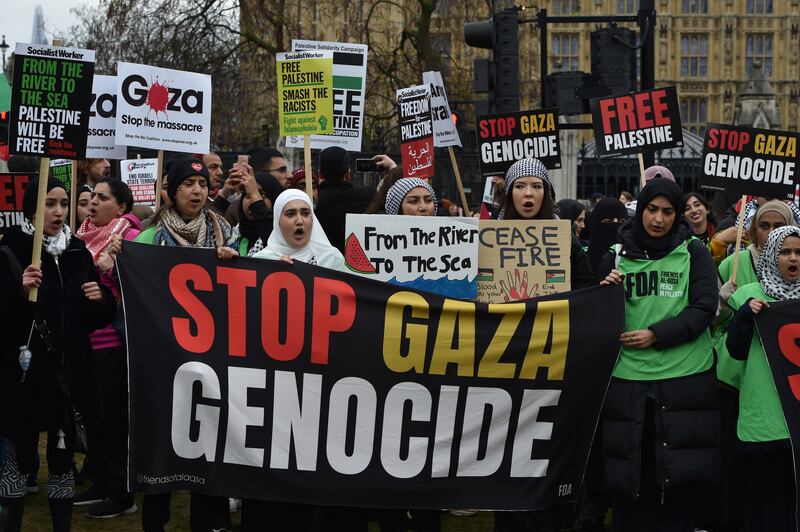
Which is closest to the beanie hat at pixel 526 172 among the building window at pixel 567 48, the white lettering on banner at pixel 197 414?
the white lettering on banner at pixel 197 414

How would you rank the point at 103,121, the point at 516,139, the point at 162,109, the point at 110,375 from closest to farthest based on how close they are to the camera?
the point at 110,375 → the point at 162,109 → the point at 516,139 → the point at 103,121

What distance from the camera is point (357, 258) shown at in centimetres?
686

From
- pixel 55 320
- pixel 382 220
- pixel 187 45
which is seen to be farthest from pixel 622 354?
pixel 187 45

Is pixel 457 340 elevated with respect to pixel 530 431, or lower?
elevated

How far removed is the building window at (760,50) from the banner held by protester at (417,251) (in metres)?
77.0

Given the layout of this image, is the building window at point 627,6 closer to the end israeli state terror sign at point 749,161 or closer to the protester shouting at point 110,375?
the end israeli state terror sign at point 749,161

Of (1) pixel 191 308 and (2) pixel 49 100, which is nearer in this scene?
(1) pixel 191 308

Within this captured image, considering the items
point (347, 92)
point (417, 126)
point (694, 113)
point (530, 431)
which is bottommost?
point (530, 431)

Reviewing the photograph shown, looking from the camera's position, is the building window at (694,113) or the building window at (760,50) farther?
the building window at (760,50)

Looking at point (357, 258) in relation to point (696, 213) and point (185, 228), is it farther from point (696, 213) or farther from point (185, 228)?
point (696, 213)

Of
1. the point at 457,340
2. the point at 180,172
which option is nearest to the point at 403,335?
the point at 457,340

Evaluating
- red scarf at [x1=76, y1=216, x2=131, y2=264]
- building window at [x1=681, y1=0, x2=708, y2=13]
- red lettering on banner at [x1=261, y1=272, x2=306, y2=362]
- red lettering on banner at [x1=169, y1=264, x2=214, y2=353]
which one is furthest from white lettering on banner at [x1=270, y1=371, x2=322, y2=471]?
building window at [x1=681, y1=0, x2=708, y2=13]

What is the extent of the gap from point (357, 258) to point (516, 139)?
314 cm

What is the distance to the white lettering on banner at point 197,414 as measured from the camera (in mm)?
6203
